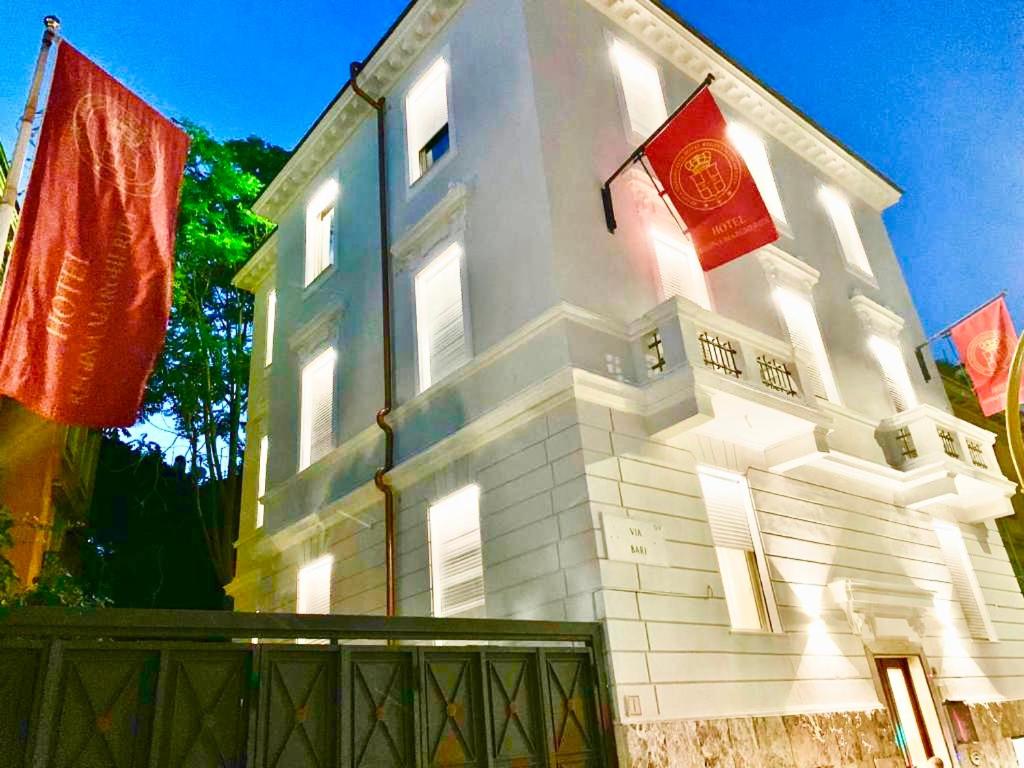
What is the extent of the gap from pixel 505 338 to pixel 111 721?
252 inches

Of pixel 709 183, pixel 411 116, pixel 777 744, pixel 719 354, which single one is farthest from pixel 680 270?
pixel 777 744

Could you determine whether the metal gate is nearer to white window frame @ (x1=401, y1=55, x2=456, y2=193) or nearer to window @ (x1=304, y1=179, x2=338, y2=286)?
white window frame @ (x1=401, y1=55, x2=456, y2=193)

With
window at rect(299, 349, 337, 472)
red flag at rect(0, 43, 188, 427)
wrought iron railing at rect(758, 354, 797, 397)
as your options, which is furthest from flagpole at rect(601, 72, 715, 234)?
window at rect(299, 349, 337, 472)

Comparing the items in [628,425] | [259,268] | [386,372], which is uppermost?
[259,268]

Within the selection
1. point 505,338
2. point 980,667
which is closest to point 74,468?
point 505,338

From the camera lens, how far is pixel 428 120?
45.7ft

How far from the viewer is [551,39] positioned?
1201 centimetres

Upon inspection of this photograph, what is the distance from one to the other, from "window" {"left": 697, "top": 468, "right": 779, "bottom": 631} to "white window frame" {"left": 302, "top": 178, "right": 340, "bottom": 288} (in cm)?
943

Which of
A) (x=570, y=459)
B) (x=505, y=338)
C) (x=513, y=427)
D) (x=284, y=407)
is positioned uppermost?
(x=284, y=407)

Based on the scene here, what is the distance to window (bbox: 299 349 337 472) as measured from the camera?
14.1m

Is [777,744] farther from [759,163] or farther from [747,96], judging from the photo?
[747,96]

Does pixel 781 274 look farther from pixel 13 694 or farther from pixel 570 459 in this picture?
pixel 13 694

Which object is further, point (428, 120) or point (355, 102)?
point (355, 102)

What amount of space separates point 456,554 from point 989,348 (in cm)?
1075
